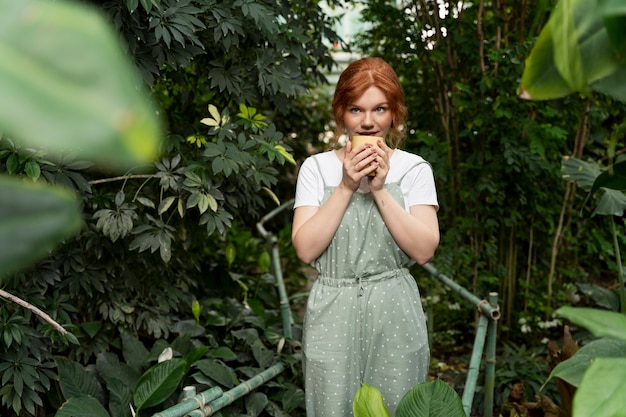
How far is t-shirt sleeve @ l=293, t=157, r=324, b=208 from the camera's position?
7.61ft

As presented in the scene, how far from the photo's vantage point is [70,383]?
2.79 m

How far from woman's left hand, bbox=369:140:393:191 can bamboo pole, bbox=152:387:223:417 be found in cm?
88

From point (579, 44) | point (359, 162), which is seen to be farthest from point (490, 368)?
point (579, 44)

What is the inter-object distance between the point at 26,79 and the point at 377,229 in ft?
6.48

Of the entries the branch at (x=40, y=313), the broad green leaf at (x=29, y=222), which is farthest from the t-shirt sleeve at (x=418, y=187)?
the broad green leaf at (x=29, y=222)

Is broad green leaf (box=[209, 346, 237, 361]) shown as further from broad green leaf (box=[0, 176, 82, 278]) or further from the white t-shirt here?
broad green leaf (box=[0, 176, 82, 278])

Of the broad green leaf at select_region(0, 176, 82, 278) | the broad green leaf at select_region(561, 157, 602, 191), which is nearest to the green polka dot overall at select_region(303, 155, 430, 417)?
the broad green leaf at select_region(561, 157, 602, 191)

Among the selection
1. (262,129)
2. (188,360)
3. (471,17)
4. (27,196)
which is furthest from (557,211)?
(27,196)

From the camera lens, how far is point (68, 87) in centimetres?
37

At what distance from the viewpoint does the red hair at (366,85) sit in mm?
2289

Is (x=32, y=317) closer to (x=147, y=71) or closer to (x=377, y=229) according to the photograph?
(x=147, y=71)

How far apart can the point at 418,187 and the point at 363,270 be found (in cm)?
30

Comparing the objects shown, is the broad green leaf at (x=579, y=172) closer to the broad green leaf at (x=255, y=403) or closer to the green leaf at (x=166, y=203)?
the broad green leaf at (x=255, y=403)

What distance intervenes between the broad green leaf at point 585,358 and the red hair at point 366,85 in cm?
142
